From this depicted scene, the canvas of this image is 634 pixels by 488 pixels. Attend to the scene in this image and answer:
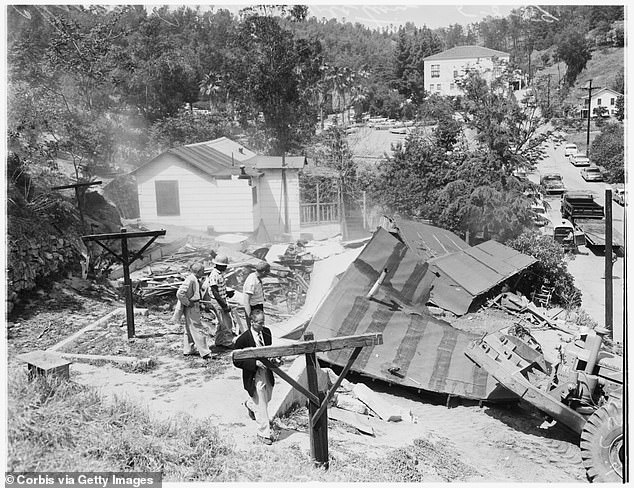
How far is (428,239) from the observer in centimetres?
1320

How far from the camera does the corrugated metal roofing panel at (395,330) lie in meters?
8.76

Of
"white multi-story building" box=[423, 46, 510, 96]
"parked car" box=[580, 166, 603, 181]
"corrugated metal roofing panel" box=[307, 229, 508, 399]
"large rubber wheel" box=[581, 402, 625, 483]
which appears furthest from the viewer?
"white multi-story building" box=[423, 46, 510, 96]

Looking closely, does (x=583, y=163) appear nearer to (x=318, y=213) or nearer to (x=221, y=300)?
(x=318, y=213)

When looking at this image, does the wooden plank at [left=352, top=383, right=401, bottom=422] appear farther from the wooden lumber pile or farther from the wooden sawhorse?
the wooden lumber pile

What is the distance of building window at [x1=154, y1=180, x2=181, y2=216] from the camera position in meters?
10.8

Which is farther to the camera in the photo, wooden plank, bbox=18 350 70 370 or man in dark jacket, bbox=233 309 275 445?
wooden plank, bbox=18 350 70 370

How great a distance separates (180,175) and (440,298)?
4775 millimetres

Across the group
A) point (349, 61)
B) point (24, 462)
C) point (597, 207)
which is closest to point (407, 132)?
point (349, 61)

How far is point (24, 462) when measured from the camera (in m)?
5.49

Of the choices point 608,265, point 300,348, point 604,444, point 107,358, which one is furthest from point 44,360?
point 608,265

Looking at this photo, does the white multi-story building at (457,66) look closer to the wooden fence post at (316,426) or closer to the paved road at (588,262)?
the paved road at (588,262)

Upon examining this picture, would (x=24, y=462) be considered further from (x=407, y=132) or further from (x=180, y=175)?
(x=407, y=132)

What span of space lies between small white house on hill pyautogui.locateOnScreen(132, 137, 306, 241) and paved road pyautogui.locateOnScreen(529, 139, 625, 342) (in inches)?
218

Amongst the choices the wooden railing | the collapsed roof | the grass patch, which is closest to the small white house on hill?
the wooden railing
